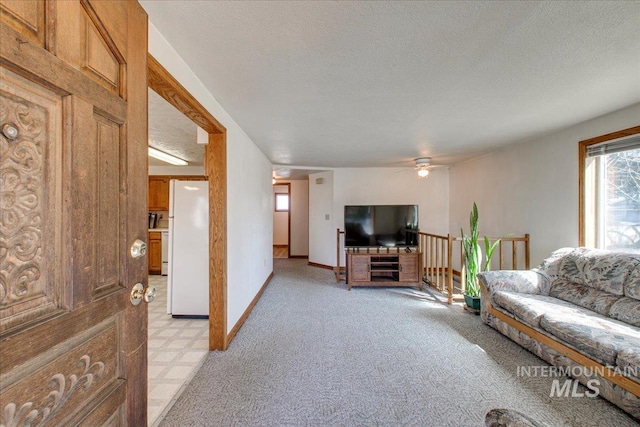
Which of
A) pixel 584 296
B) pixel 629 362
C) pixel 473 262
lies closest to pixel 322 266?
pixel 473 262

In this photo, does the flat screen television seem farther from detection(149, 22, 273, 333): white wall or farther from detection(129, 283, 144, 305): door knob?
detection(129, 283, 144, 305): door knob

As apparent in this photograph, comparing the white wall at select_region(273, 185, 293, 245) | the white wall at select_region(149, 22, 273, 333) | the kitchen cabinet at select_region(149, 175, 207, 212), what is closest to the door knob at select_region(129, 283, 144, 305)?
the white wall at select_region(149, 22, 273, 333)

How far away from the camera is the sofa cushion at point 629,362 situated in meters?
1.54

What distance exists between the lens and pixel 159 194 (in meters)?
5.48

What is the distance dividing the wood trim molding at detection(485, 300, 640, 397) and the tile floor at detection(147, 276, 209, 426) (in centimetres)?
278

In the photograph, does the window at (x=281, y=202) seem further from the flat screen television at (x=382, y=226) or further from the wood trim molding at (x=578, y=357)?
the wood trim molding at (x=578, y=357)

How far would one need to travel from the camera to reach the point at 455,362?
2.22 m

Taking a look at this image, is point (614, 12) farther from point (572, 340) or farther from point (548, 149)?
point (548, 149)

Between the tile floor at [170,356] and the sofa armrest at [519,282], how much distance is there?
2.92 m

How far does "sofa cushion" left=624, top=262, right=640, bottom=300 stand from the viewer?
80.9 inches

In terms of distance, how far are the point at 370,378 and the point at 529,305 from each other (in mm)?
1575

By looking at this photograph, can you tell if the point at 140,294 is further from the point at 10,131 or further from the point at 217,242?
the point at 217,242

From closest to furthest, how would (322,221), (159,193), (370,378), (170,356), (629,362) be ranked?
(629,362) < (370,378) < (170,356) < (159,193) < (322,221)

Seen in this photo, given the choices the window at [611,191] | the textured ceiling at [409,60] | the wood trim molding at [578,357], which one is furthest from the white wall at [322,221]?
the window at [611,191]
